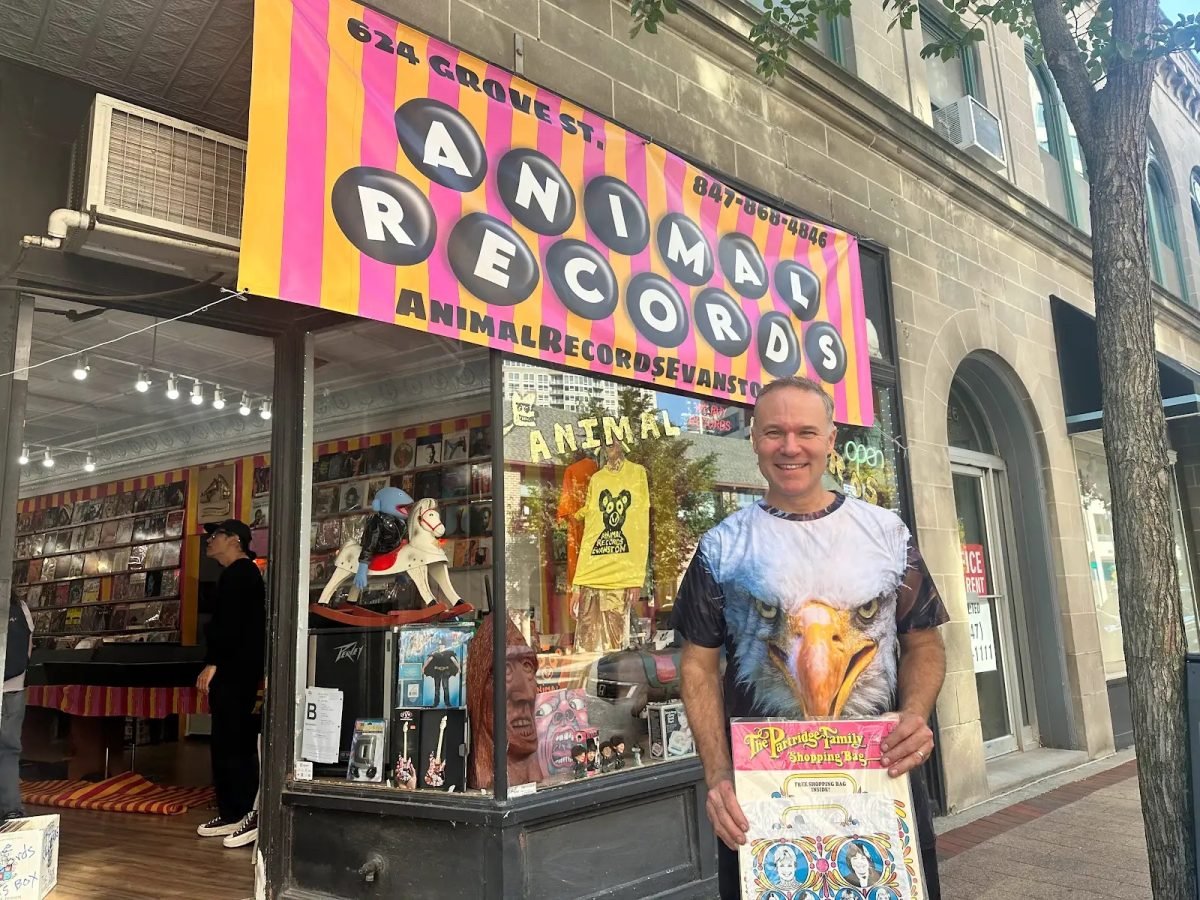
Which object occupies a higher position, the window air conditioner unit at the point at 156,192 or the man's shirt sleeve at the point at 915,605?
the window air conditioner unit at the point at 156,192

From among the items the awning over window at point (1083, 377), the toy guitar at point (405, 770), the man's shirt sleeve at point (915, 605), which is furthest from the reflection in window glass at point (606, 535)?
the awning over window at point (1083, 377)

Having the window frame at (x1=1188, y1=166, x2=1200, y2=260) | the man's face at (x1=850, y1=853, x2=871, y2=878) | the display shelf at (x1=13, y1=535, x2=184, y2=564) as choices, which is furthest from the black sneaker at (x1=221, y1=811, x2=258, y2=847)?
the window frame at (x1=1188, y1=166, x2=1200, y2=260)

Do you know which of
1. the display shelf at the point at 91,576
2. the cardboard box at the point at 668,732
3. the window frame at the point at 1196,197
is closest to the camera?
the cardboard box at the point at 668,732

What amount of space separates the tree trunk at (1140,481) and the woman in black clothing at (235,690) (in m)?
4.84

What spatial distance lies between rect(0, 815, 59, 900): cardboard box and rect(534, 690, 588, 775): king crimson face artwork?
81.7 inches

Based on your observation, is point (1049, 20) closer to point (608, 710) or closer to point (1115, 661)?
point (608, 710)

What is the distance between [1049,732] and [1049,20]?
676 cm

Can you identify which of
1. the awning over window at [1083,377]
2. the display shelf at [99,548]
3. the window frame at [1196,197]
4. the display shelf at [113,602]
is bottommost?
the display shelf at [113,602]

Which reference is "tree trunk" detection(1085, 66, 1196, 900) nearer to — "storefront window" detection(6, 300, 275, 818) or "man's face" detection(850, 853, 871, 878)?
"man's face" detection(850, 853, 871, 878)

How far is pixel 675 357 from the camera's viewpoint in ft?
15.9

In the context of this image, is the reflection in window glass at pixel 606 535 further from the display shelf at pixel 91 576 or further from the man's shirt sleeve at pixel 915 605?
the display shelf at pixel 91 576

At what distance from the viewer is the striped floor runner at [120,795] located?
6430 millimetres

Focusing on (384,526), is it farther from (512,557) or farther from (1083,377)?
(1083,377)

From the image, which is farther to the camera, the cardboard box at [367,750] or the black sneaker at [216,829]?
the black sneaker at [216,829]
